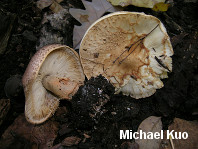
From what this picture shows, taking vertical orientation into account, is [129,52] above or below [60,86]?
above

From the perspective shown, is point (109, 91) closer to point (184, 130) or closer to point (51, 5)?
point (184, 130)

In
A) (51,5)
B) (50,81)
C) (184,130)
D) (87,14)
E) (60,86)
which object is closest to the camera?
(50,81)

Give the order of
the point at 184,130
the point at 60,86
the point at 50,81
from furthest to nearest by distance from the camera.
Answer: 1. the point at 184,130
2. the point at 60,86
3. the point at 50,81

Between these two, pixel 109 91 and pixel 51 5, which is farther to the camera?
pixel 51 5

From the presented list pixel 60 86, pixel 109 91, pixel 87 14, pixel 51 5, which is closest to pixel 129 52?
pixel 109 91

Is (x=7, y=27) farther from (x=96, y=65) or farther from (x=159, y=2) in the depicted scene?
(x=159, y=2)

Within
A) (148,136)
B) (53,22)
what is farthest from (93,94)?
(53,22)
